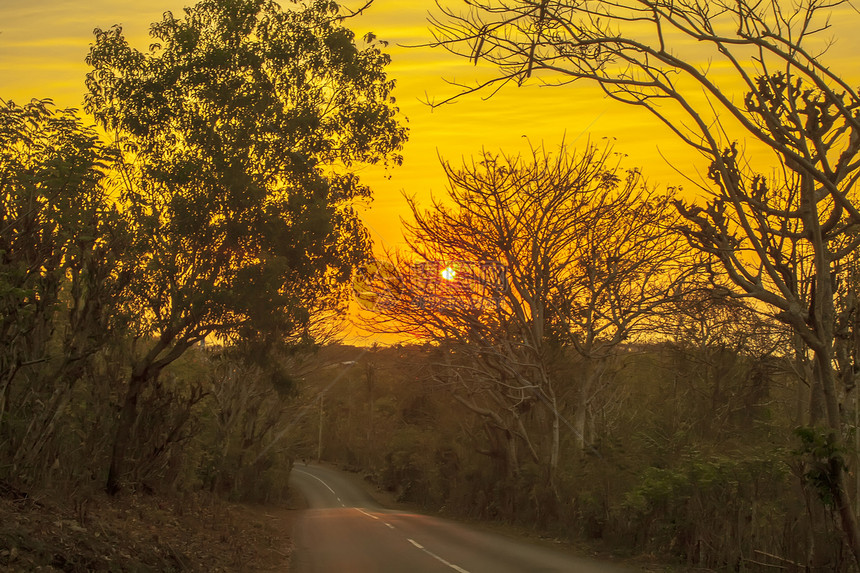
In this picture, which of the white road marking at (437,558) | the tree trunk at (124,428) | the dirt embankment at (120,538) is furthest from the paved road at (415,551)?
the tree trunk at (124,428)

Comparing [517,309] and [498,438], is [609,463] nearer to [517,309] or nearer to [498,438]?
[517,309]

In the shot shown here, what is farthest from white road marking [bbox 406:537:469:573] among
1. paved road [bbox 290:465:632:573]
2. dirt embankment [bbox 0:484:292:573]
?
dirt embankment [bbox 0:484:292:573]

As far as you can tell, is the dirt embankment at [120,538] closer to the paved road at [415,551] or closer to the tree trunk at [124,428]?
the tree trunk at [124,428]

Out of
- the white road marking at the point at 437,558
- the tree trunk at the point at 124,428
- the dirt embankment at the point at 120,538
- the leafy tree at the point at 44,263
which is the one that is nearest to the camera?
the dirt embankment at the point at 120,538

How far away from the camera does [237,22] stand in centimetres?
1983

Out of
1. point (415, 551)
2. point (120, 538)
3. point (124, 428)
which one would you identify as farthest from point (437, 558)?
point (124, 428)

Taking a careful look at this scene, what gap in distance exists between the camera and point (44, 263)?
12852 millimetres

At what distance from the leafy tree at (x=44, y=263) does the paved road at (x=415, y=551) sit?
5.40m

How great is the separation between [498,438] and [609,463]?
43.5ft

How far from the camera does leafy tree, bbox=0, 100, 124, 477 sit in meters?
12.0

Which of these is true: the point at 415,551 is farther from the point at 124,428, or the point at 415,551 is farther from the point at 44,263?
the point at 44,263

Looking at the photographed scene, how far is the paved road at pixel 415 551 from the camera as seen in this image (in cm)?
1481

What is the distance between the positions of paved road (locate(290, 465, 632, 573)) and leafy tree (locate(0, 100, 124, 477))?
5.40 metres

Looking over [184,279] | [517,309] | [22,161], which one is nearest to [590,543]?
[517,309]
